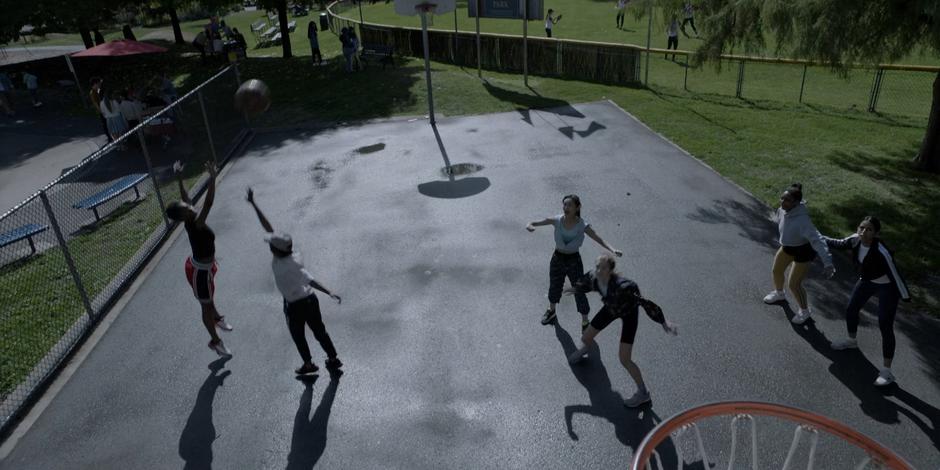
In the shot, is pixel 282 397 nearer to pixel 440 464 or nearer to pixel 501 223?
pixel 440 464

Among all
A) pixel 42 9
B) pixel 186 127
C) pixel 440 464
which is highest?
pixel 42 9

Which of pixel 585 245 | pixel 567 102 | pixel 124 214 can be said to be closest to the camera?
pixel 585 245

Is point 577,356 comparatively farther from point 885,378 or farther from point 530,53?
point 530,53

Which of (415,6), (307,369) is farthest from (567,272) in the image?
(415,6)

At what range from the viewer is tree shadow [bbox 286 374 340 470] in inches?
219

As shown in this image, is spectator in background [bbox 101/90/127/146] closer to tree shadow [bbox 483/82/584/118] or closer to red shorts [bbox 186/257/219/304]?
tree shadow [bbox 483/82/584/118]

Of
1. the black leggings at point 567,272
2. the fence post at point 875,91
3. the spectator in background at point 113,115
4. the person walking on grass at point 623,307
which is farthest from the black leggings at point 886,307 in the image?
the spectator in background at point 113,115

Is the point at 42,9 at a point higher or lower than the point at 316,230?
higher

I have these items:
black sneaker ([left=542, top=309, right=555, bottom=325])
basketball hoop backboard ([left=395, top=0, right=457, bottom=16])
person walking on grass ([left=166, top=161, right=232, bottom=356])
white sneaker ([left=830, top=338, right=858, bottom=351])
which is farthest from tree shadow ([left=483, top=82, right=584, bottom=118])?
person walking on grass ([left=166, top=161, right=232, bottom=356])

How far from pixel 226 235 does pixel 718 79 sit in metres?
17.7

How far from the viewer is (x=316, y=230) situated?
10156 mm

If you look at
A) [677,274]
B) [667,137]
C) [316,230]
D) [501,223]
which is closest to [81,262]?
[316,230]

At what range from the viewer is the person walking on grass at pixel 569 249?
21.9ft

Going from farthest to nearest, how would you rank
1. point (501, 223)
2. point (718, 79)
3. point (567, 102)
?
point (718, 79), point (567, 102), point (501, 223)
